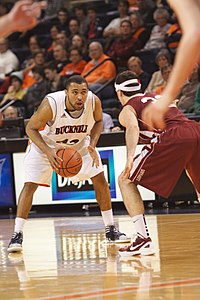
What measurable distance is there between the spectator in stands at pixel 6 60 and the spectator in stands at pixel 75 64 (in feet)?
5.65

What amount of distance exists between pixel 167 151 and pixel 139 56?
7537mm

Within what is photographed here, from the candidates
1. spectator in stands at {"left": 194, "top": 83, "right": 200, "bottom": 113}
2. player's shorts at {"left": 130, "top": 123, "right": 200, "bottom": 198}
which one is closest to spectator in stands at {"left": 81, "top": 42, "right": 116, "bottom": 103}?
spectator in stands at {"left": 194, "top": 83, "right": 200, "bottom": 113}

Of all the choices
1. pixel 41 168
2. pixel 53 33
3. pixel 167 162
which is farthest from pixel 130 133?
pixel 53 33

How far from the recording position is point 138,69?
13.3 meters

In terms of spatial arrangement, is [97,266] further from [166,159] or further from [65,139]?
[65,139]

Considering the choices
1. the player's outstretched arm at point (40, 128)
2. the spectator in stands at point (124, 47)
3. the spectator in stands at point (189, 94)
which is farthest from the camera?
the spectator in stands at point (124, 47)

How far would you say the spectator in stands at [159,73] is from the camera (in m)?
12.8

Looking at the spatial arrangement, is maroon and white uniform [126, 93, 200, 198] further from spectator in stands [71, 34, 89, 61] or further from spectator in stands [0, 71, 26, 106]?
spectator in stands [0, 71, 26, 106]

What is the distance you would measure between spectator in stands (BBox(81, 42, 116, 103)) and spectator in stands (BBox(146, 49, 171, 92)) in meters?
1.08

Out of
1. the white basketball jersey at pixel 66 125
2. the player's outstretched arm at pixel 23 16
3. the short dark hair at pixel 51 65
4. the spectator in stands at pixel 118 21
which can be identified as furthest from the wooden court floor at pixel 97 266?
the spectator in stands at pixel 118 21

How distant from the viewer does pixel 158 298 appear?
4895 millimetres

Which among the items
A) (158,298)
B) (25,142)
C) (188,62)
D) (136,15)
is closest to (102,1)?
(136,15)

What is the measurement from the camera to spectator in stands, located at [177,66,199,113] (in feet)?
40.5

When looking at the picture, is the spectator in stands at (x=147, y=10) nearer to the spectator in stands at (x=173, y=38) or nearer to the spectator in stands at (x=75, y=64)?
the spectator in stands at (x=173, y=38)
